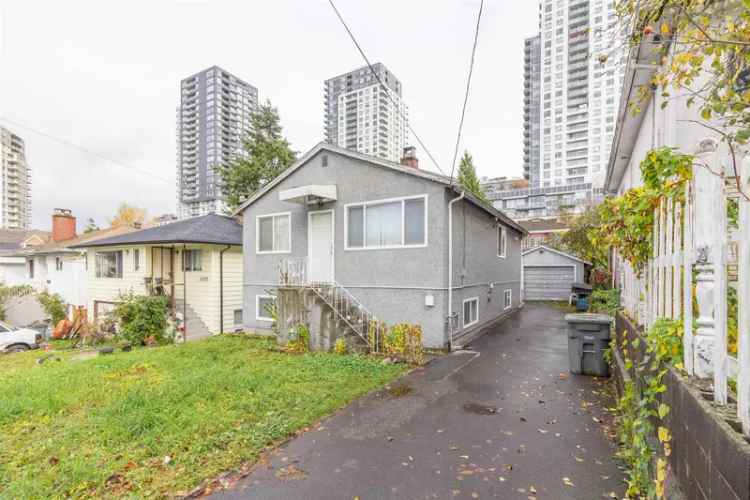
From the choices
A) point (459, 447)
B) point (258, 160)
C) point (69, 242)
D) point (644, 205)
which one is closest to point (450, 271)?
point (459, 447)

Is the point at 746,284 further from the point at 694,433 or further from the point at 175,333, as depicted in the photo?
the point at 175,333

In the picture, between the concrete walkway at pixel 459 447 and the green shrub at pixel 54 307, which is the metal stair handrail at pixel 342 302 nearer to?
the concrete walkway at pixel 459 447

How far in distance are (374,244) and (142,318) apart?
32.4ft

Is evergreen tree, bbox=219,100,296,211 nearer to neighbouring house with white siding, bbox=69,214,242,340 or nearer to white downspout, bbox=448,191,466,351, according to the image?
neighbouring house with white siding, bbox=69,214,242,340

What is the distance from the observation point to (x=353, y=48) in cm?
743

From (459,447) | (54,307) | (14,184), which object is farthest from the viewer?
(14,184)

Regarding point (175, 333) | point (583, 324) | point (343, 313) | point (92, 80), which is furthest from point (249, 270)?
point (92, 80)

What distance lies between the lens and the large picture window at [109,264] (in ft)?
51.9

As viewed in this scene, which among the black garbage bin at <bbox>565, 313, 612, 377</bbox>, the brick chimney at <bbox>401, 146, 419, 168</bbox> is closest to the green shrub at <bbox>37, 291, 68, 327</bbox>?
the brick chimney at <bbox>401, 146, 419, 168</bbox>

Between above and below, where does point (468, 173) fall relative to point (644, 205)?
above

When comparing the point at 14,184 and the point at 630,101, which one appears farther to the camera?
the point at 14,184

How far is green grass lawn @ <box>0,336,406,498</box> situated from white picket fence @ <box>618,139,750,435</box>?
4.52 metres

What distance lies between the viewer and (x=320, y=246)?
11.1 meters

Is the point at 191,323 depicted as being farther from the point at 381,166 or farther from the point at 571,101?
the point at 571,101
